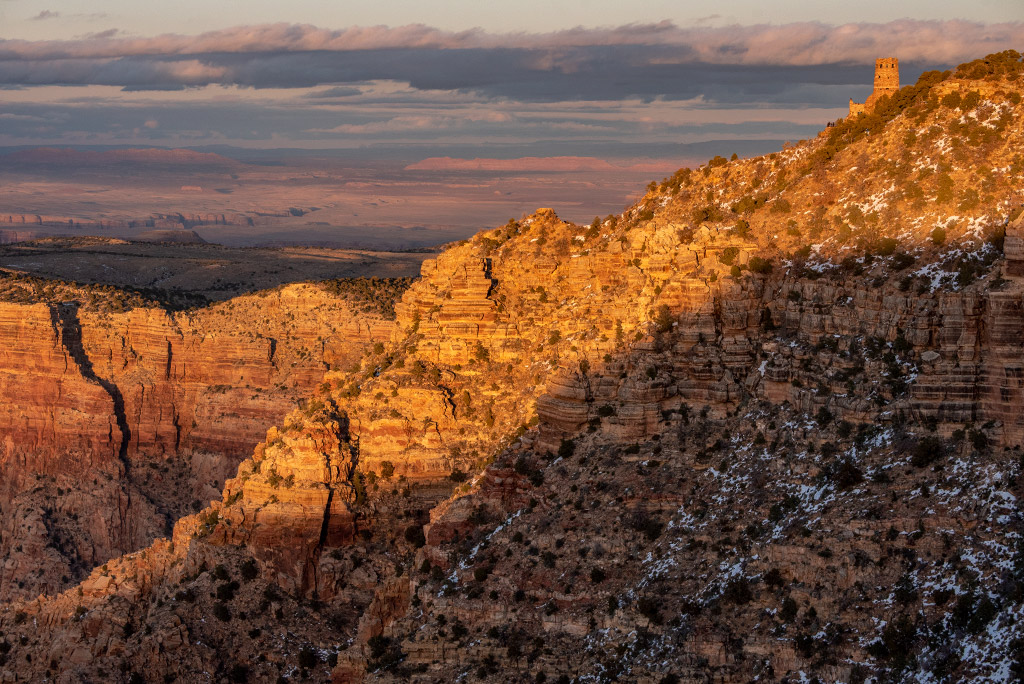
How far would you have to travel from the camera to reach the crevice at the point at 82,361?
128 meters

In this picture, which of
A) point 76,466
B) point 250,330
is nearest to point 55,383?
point 76,466

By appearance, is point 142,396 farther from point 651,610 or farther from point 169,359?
point 651,610

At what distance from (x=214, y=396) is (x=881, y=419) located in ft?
254

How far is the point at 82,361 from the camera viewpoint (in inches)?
5089

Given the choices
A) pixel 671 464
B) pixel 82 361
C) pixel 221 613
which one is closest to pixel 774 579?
pixel 671 464

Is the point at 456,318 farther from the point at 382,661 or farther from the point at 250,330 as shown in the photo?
the point at 250,330

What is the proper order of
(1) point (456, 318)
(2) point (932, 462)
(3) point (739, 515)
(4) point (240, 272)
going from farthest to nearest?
1. (4) point (240, 272)
2. (1) point (456, 318)
3. (3) point (739, 515)
4. (2) point (932, 462)

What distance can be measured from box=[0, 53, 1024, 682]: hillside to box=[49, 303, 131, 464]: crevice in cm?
4885

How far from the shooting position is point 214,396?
127 metres

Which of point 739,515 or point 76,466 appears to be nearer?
point 739,515

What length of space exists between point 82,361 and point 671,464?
76809mm

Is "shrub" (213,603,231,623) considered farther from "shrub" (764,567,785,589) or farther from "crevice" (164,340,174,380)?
"crevice" (164,340,174,380)

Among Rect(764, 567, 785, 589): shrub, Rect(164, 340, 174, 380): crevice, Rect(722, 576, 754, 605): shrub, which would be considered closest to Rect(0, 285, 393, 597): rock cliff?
Rect(164, 340, 174, 380): crevice

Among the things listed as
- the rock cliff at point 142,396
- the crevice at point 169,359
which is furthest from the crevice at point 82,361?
the crevice at point 169,359
